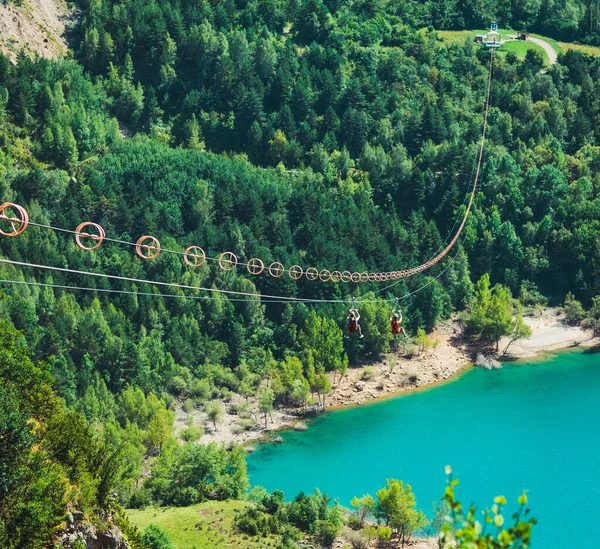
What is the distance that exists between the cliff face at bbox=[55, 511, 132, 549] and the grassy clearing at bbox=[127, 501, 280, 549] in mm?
16084

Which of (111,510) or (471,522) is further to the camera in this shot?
(111,510)

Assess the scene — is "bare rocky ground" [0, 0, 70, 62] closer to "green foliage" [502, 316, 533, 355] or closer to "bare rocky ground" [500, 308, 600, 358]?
"green foliage" [502, 316, 533, 355]

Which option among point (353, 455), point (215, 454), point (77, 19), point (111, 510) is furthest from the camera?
point (77, 19)

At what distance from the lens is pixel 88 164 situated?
10944cm

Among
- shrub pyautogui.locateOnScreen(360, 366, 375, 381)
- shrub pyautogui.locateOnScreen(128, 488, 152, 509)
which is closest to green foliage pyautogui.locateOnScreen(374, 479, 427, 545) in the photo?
shrub pyautogui.locateOnScreen(128, 488, 152, 509)

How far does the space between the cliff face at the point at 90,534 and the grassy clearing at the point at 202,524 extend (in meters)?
16.1

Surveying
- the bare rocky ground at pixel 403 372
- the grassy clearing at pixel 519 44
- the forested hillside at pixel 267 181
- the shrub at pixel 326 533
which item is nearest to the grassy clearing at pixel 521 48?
the grassy clearing at pixel 519 44

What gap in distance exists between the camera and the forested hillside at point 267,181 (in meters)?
94.0

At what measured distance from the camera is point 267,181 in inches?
4434

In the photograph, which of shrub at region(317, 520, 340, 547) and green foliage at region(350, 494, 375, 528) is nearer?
shrub at region(317, 520, 340, 547)

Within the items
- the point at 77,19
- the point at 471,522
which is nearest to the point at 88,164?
the point at 77,19

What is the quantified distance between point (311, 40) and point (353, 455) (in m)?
67.7

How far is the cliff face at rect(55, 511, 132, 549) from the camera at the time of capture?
132 feet

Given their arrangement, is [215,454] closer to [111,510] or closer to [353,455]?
[353,455]
